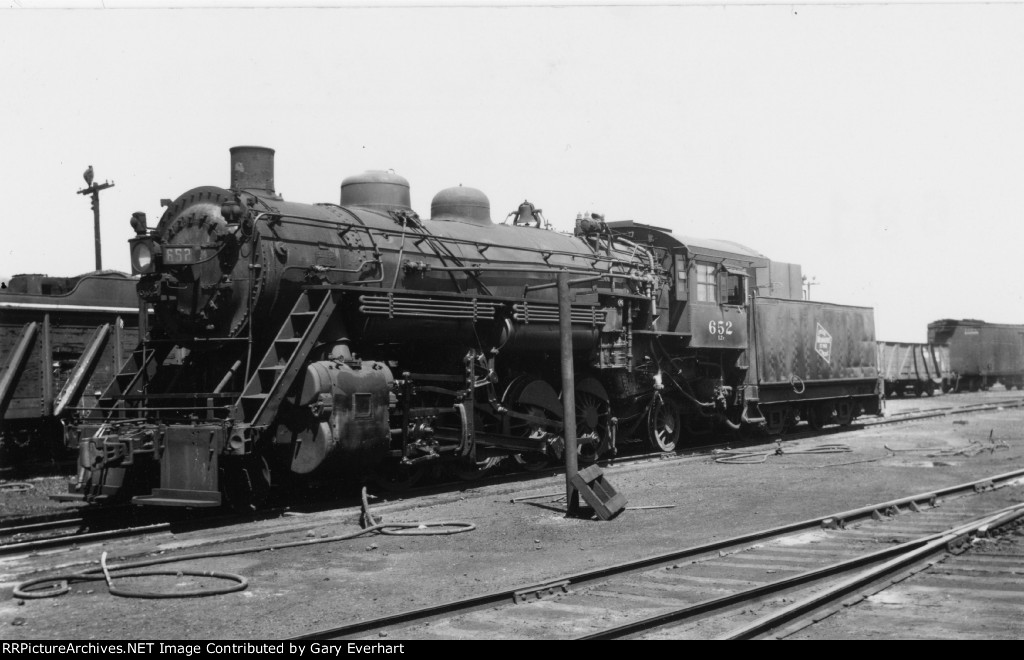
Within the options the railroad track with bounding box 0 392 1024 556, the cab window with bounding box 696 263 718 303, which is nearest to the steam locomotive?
the railroad track with bounding box 0 392 1024 556

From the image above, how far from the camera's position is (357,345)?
416 inches

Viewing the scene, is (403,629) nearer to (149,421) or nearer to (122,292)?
(149,421)

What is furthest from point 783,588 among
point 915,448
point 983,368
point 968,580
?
point 983,368

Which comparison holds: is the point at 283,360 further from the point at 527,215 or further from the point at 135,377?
the point at 527,215

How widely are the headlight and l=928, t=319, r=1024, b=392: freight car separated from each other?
3540 cm

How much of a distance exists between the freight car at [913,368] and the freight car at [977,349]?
23.9 inches

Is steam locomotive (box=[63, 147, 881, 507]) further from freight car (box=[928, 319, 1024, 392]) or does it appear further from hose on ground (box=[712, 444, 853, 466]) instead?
freight car (box=[928, 319, 1024, 392])

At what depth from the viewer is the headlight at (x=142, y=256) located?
10445 mm

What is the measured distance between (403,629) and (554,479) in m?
7.09

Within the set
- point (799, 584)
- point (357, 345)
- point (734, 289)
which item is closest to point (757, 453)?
point (734, 289)

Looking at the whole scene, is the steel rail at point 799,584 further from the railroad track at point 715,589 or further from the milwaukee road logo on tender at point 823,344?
the milwaukee road logo on tender at point 823,344

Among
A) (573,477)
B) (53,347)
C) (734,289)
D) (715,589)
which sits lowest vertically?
(715,589)

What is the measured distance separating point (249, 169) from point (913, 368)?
31.5 meters

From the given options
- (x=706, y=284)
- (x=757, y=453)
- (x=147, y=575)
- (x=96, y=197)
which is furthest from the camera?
(x=96, y=197)
